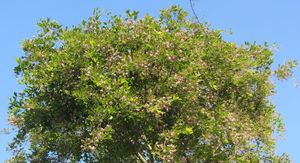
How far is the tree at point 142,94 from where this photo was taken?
23.2m

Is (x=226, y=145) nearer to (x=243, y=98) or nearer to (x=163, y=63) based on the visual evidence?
(x=243, y=98)

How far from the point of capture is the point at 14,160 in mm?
30938

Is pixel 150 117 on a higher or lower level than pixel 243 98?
lower

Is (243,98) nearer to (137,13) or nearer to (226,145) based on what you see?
(226,145)

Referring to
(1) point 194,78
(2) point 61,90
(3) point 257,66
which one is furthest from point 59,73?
(3) point 257,66

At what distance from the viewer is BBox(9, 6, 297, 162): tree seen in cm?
2322

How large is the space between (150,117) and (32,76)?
21.3ft

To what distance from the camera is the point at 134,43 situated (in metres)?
24.9

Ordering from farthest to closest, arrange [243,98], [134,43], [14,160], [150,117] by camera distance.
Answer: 1. [14,160]
2. [243,98]
3. [134,43]
4. [150,117]

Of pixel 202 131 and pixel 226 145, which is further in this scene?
pixel 226 145

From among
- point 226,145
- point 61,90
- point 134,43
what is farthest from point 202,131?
point 61,90

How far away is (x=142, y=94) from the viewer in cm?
2373

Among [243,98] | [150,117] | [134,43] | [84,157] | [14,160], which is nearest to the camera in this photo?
[150,117]

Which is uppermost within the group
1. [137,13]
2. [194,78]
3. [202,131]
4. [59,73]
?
[137,13]
